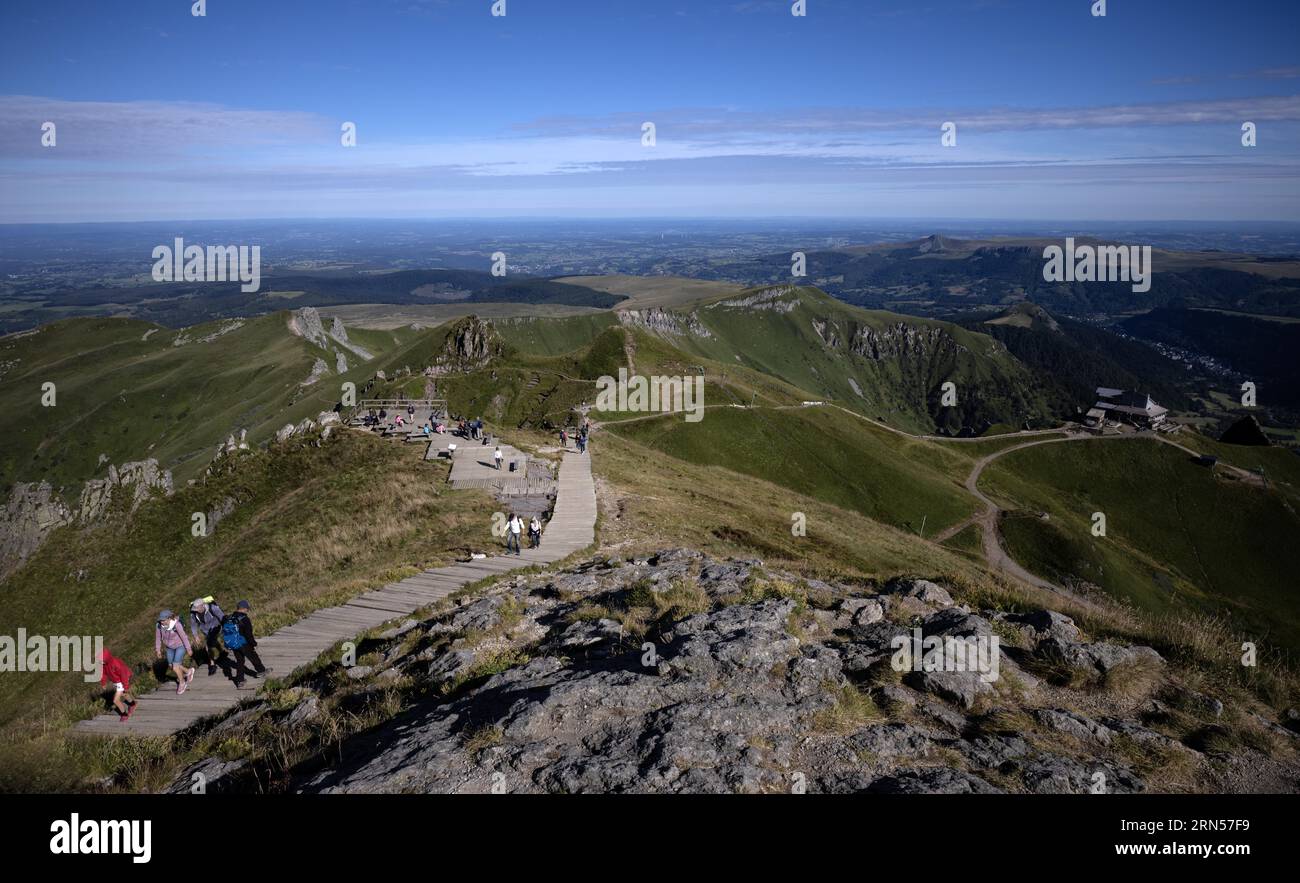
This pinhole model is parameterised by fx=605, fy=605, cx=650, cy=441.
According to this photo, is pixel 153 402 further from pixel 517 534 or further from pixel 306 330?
pixel 517 534

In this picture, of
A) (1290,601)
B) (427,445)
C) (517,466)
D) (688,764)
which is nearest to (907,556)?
(517,466)

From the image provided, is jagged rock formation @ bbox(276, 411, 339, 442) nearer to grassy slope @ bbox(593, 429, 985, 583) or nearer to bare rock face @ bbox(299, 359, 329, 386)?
grassy slope @ bbox(593, 429, 985, 583)

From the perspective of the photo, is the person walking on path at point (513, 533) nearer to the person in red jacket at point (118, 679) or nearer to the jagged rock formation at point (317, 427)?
the person in red jacket at point (118, 679)

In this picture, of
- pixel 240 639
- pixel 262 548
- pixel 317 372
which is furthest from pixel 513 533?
pixel 317 372

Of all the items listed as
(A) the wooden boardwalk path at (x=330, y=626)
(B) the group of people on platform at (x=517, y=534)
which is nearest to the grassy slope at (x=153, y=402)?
(B) the group of people on platform at (x=517, y=534)

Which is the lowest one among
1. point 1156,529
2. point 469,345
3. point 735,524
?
point 1156,529
